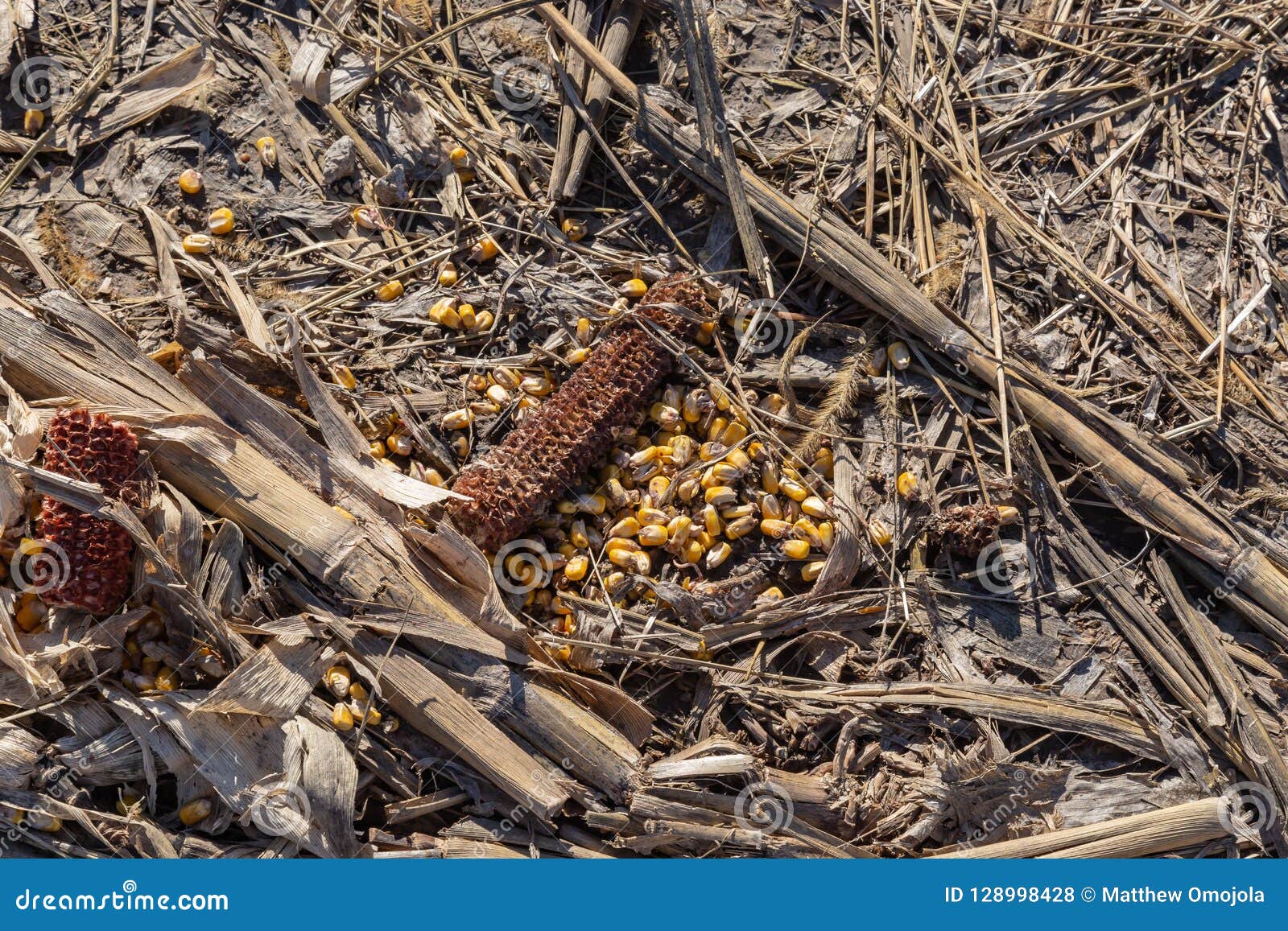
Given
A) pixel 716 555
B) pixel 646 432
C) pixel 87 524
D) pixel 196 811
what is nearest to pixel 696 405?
pixel 646 432

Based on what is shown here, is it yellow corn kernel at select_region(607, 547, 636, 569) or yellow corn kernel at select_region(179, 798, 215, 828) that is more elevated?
yellow corn kernel at select_region(607, 547, 636, 569)

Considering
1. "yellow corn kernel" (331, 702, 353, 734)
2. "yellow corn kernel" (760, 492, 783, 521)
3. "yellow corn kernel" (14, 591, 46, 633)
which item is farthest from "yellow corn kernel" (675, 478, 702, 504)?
"yellow corn kernel" (14, 591, 46, 633)

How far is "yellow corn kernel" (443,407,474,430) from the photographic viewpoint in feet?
12.5

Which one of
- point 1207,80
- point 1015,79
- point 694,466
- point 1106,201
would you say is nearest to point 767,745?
point 694,466

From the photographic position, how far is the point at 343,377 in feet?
12.4

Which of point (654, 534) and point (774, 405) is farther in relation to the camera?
point (774, 405)

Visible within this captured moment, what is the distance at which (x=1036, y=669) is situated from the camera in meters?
3.76

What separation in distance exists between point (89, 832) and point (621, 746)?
6.32ft

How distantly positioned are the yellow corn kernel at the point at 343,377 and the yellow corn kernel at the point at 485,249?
72 cm

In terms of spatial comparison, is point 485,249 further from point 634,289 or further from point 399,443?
point 399,443

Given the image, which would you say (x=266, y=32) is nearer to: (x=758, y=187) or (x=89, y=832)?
(x=758, y=187)

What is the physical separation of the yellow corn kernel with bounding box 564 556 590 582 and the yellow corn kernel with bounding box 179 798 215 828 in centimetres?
153

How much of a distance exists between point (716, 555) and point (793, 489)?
404 millimetres

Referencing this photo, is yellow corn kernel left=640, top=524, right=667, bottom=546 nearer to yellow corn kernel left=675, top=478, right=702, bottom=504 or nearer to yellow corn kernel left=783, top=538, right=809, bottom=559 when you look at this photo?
yellow corn kernel left=675, top=478, right=702, bottom=504
